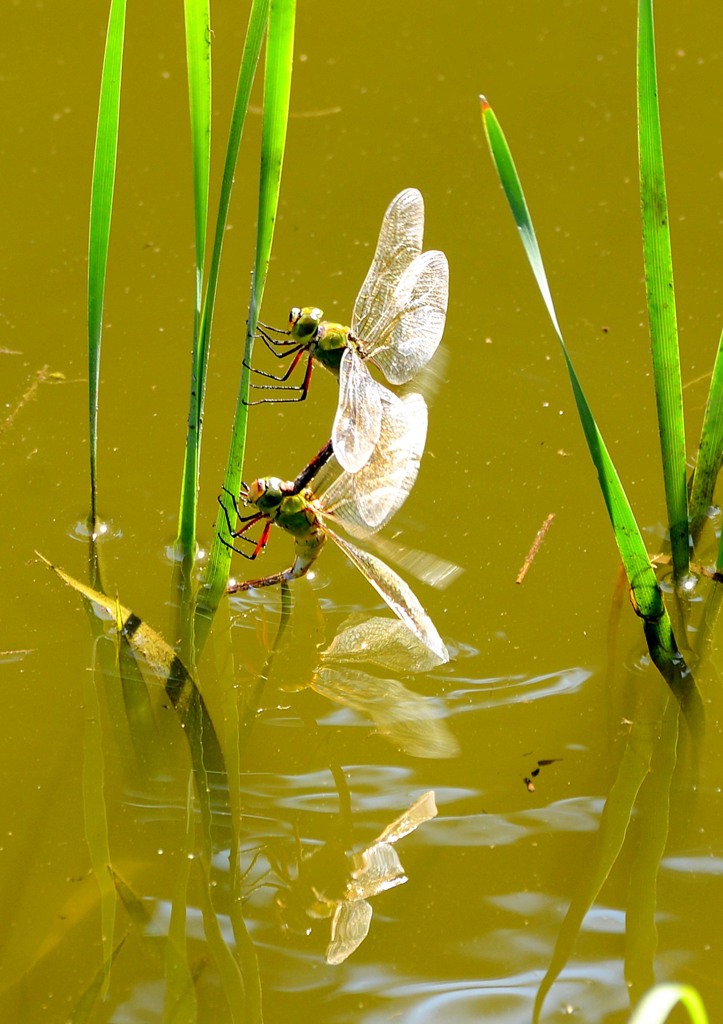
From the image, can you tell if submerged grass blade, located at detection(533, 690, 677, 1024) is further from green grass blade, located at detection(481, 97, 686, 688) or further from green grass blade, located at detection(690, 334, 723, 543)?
green grass blade, located at detection(690, 334, 723, 543)

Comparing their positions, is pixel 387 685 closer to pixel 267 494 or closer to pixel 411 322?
pixel 267 494

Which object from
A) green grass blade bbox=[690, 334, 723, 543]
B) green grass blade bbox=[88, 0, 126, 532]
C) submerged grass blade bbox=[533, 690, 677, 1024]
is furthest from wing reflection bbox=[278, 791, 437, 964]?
green grass blade bbox=[88, 0, 126, 532]

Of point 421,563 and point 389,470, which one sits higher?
point 389,470

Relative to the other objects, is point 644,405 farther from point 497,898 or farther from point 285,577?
point 497,898

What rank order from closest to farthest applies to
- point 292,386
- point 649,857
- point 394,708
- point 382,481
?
point 649,857 → point 394,708 → point 382,481 → point 292,386

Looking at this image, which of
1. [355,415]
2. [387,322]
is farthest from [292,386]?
[355,415]
